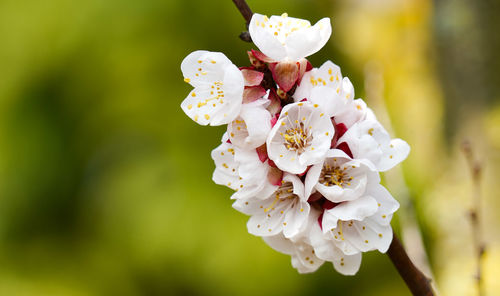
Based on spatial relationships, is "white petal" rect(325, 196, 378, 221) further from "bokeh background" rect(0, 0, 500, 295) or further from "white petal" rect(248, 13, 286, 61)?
"bokeh background" rect(0, 0, 500, 295)

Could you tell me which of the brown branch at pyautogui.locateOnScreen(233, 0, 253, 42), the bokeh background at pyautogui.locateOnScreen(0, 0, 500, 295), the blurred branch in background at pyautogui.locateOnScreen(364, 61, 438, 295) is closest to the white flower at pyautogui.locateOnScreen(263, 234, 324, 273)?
the brown branch at pyautogui.locateOnScreen(233, 0, 253, 42)

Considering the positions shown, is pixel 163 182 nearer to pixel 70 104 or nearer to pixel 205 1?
pixel 70 104

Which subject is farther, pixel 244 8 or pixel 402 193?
pixel 402 193

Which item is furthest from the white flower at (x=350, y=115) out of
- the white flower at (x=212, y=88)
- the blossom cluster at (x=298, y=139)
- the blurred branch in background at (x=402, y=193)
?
the blurred branch in background at (x=402, y=193)

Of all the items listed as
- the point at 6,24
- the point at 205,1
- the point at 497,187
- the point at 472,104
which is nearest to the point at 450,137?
the point at 472,104

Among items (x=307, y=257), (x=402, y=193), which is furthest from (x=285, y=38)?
(x=402, y=193)

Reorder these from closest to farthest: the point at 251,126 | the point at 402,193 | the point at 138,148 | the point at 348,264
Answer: the point at 251,126 < the point at 348,264 < the point at 402,193 < the point at 138,148

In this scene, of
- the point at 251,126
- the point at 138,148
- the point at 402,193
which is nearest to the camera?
the point at 251,126

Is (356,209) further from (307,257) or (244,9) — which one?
(244,9)
